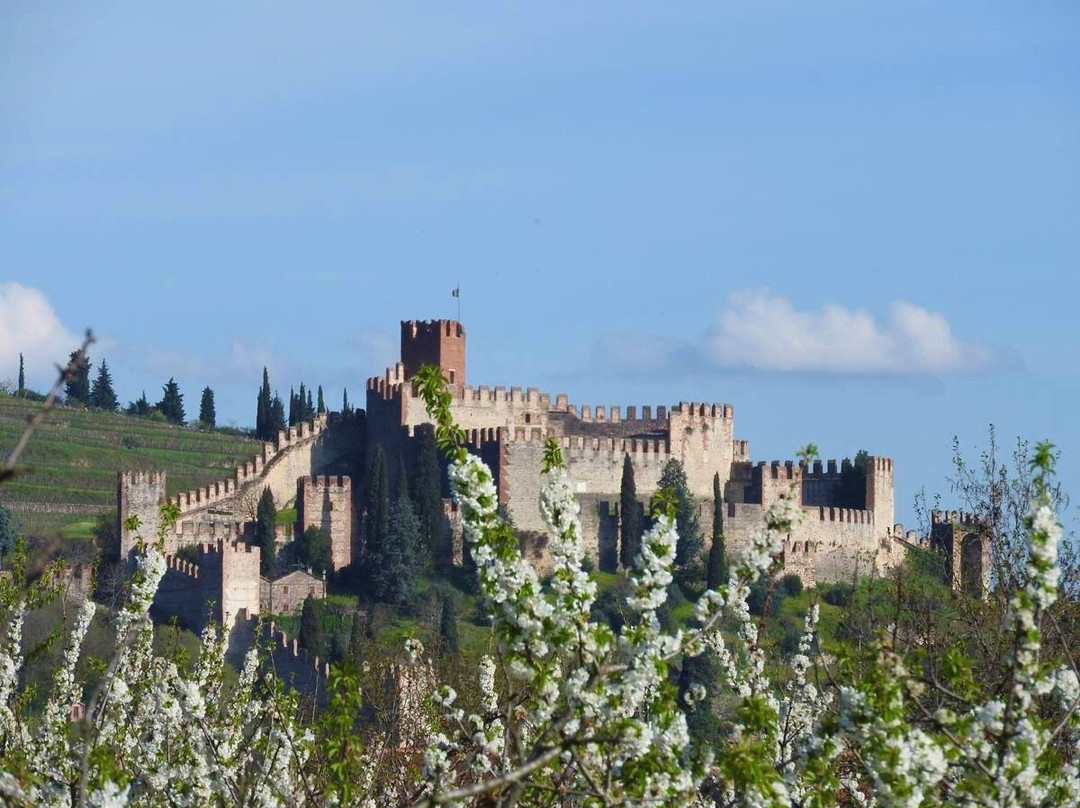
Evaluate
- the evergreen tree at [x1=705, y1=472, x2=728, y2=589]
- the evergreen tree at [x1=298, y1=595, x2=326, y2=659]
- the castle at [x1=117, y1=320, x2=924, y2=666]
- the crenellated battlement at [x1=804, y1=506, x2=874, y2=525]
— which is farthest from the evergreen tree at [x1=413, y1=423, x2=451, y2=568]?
the crenellated battlement at [x1=804, y1=506, x2=874, y2=525]

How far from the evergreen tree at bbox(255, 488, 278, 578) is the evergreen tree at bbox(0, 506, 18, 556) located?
7648 mm

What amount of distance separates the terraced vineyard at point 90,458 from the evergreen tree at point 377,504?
1031 centimetres

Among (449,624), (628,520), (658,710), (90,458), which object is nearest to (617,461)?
(628,520)

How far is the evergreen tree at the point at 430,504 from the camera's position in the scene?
64.7 metres

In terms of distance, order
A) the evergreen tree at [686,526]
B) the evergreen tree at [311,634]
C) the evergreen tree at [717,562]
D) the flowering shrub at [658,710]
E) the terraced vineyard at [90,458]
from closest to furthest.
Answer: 1. the flowering shrub at [658,710]
2. the evergreen tree at [311,634]
3. the evergreen tree at [717,562]
4. the evergreen tree at [686,526]
5. the terraced vineyard at [90,458]

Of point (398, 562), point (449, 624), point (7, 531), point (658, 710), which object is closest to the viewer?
point (658, 710)

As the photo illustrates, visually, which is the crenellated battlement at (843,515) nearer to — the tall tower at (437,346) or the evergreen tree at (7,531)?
the tall tower at (437,346)

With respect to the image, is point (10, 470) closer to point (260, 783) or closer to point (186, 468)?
point (260, 783)

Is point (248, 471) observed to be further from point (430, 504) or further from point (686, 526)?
point (686, 526)

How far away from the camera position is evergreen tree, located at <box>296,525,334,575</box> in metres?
A: 63.9

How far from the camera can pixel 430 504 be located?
214 ft

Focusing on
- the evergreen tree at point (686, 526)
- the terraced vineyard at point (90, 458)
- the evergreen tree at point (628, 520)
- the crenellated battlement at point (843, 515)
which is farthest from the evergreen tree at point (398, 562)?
the crenellated battlement at point (843, 515)

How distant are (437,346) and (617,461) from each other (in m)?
7.31

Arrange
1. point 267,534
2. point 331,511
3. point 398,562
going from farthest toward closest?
point 331,511
point 267,534
point 398,562
